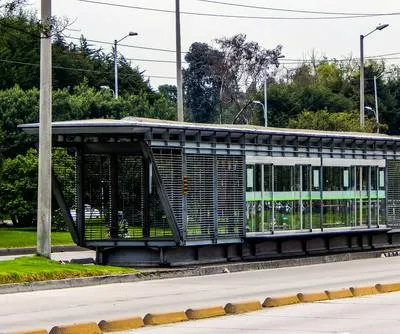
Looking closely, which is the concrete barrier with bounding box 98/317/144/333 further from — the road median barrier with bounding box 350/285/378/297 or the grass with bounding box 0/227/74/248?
the grass with bounding box 0/227/74/248

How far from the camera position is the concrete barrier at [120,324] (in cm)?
1452

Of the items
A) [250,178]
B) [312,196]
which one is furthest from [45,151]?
[312,196]

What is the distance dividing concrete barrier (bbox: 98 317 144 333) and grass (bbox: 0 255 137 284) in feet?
27.6

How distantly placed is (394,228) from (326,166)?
499cm

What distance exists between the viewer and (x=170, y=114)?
67.8 metres

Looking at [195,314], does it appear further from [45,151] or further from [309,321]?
[45,151]

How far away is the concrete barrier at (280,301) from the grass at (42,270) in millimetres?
7154

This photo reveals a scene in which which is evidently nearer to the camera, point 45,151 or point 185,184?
point 45,151

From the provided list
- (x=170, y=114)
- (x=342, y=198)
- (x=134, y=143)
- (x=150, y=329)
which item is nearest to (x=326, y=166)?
(x=342, y=198)

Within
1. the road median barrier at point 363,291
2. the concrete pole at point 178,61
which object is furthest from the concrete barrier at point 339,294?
the concrete pole at point 178,61

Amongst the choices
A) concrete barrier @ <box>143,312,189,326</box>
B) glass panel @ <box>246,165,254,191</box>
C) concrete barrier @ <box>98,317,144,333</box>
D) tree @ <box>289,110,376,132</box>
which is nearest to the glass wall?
glass panel @ <box>246,165,254,191</box>

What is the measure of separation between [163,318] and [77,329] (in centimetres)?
206

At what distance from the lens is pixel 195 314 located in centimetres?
1633

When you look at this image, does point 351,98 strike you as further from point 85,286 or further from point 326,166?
point 85,286
